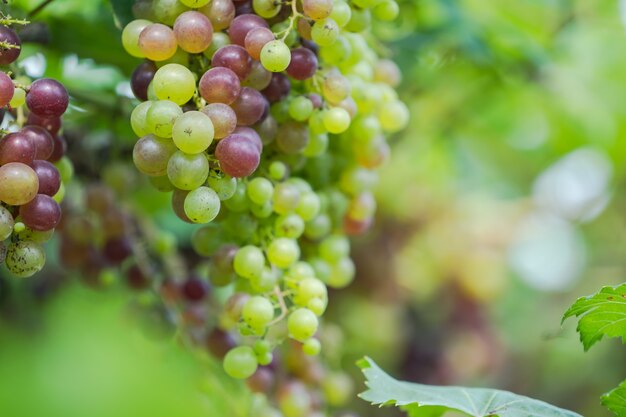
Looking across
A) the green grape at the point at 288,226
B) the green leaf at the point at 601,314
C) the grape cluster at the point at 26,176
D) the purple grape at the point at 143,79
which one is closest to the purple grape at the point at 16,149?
the grape cluster at the point at 26,176

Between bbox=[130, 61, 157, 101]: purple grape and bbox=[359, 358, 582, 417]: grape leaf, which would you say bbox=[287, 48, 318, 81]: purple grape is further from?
bbox=[359, 358, 582, 417]: grape leaf

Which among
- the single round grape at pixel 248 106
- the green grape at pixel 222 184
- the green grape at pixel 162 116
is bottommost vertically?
the green grape at pixel 162 116

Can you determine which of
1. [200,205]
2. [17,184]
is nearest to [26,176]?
[17,184]

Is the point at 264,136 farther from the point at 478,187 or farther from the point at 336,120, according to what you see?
the point at 478,187

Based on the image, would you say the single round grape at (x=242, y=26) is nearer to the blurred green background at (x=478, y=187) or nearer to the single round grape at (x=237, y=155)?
the single round grape at (x=237, y=155)

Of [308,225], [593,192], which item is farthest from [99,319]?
[593,192]

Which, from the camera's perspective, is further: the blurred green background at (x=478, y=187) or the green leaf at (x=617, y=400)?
the blurred green background at (x=478, y=187)

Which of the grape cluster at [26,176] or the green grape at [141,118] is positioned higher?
the green grape at [141,118]
